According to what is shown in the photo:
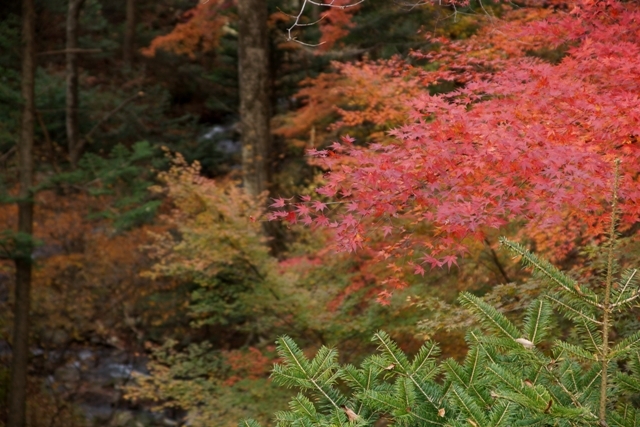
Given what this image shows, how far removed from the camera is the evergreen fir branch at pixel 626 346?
201cm

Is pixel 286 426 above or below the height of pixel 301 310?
above

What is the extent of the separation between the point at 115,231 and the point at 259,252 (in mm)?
5976

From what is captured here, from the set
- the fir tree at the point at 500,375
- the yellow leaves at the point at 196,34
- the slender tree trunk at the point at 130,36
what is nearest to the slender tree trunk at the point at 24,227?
the fir tree at the point at 500,375

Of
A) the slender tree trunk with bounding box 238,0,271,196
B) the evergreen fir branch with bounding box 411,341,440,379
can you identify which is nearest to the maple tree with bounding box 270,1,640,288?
the evergreen fir branch with bounding box 411,341,440,379

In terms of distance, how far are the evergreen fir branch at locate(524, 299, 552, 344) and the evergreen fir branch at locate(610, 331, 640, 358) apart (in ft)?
0.74

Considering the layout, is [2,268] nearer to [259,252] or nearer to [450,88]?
[259,252]

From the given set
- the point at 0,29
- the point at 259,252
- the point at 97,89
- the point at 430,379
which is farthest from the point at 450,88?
the point at 97,89

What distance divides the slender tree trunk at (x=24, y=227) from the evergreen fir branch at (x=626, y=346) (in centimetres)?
932

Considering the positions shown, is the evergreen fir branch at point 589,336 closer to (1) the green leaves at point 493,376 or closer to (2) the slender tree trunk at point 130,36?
(1) the green leaves at point 493,376

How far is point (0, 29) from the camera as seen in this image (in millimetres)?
Result: 9727

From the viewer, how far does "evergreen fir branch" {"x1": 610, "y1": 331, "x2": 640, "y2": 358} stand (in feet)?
6.60

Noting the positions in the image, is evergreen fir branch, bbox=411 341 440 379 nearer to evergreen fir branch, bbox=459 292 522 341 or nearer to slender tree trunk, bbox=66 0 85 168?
evergreen fir branch, bbox=459 292 522 341

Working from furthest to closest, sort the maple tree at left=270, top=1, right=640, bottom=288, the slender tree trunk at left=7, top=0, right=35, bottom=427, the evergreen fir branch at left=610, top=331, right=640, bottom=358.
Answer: the slender tree trunk at left=7, top=0, right=35, bottom=427 < the maple tree at left=270, top=1, right=640, bottom=288 < the evergreen fir branch at left=610, top=331, right=640, bottom=358

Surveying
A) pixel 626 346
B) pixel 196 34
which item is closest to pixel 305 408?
pixel 626 346
